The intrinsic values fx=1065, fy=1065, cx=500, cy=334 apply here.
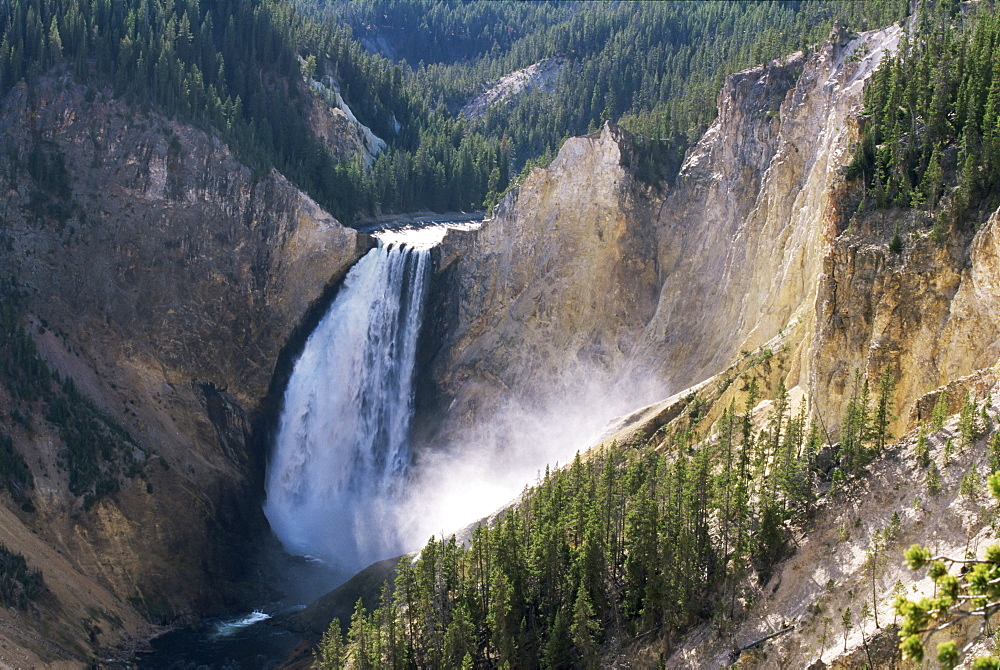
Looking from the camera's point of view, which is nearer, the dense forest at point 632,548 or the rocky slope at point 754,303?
the rocky slope at point 754,303

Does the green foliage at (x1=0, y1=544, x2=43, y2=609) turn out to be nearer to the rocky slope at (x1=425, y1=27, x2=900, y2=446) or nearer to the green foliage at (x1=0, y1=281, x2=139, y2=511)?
the green foliage at (x1=0, y1=281, x2=139, y2=511)

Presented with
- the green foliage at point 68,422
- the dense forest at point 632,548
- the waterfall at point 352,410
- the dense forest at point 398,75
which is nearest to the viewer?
the dense forest at point 632,548

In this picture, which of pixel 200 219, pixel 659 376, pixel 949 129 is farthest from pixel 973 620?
pixel 200 219

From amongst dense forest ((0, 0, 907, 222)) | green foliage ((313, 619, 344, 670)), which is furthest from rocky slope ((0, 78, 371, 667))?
green foliage ((313, 619, 344, 670))

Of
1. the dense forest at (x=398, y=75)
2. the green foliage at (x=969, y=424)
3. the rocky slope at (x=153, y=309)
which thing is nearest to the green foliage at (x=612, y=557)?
the green foliage at (x=969, y=424)

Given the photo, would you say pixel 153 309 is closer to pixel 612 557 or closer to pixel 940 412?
pixel 612 557

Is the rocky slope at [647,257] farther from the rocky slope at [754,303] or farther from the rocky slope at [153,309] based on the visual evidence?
the rocky slope at [153,309]

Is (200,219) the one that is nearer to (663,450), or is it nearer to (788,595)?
(663,450)
